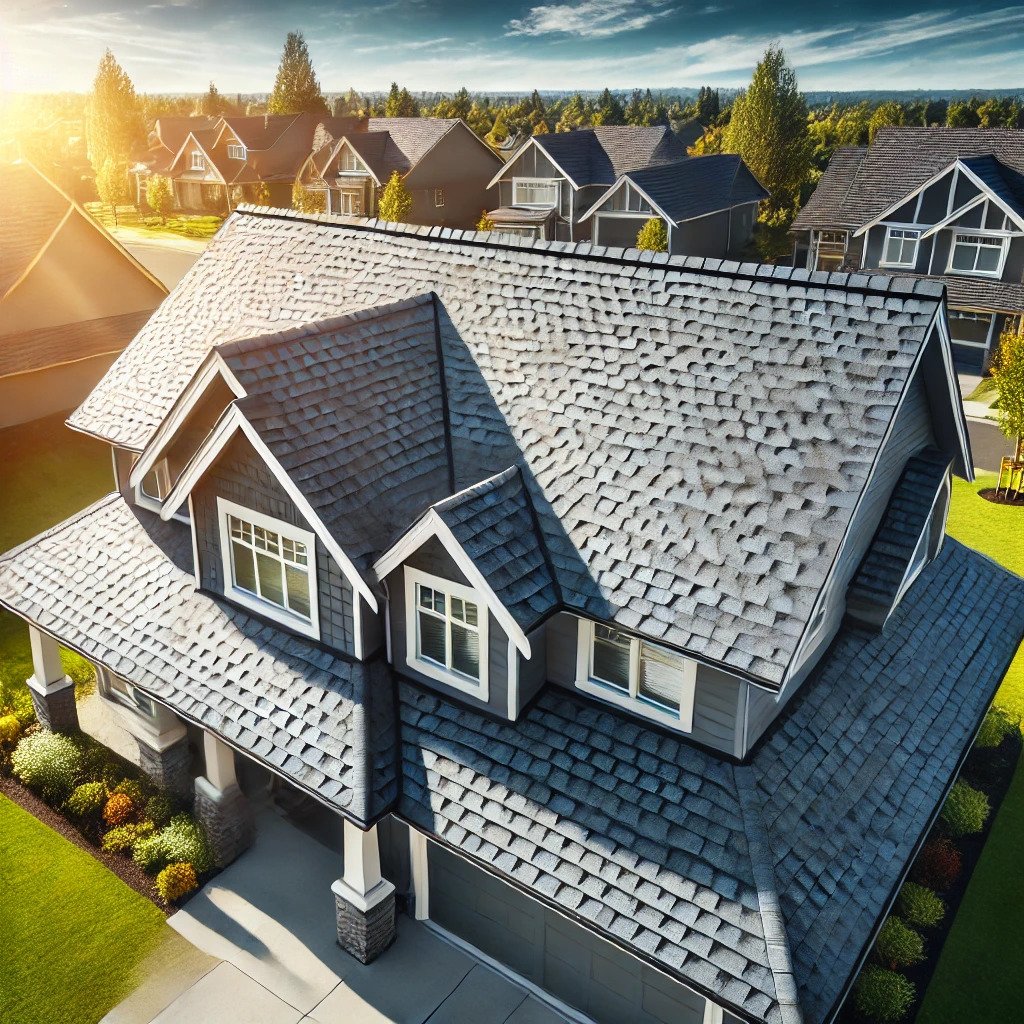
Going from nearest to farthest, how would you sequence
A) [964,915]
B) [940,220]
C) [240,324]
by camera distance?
[964,915]
[240,324]
[940,220]

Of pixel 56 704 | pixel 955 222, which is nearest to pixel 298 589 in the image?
pixel 56 704

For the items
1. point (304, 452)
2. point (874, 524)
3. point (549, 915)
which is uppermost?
point (304, 452)

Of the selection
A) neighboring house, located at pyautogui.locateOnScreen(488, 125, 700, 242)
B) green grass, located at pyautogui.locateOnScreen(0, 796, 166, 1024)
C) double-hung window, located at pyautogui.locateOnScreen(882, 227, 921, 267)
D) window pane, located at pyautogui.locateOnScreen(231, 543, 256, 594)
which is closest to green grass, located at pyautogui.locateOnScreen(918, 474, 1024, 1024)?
green grass, located at pyautogui.locateOnScreen(0, 796, 166, 1024)

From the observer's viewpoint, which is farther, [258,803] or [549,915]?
[258,803]

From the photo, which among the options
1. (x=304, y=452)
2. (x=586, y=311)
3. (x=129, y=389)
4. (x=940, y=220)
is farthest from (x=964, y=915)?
(x=940, y=220)

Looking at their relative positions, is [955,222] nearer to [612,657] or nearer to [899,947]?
[899,947]

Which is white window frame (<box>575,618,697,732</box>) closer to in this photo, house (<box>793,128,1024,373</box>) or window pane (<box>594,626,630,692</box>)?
window pane (<box>594,626,630,692</box>)

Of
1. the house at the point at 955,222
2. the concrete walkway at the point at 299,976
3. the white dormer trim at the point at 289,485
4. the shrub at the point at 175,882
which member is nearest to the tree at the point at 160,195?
the house at the point at 955,222

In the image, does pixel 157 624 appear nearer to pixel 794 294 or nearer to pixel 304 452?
pixel 304 452
